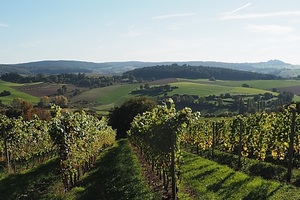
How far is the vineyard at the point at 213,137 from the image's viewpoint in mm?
17125

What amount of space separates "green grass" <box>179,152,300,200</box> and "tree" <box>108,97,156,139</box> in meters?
59.7

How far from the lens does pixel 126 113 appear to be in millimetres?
84000

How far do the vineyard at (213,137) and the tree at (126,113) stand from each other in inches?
1594

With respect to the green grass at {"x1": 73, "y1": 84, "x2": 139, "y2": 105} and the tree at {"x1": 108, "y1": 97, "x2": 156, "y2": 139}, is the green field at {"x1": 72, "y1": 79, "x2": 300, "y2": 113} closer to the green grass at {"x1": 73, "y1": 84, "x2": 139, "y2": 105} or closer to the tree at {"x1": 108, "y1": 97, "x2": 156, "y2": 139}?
the green grass at {"x1": 73, "y1": 84, "x2": 139, "y2": 105}

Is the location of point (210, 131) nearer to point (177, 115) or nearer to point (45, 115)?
point (177, 115)

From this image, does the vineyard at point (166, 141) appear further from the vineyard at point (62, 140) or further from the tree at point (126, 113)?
the tree at point (126, 113)

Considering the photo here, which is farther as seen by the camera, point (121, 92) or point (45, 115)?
point (121, 92)

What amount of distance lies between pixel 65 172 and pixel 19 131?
10916mm

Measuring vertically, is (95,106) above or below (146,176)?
below

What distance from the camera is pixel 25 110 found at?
84000mm

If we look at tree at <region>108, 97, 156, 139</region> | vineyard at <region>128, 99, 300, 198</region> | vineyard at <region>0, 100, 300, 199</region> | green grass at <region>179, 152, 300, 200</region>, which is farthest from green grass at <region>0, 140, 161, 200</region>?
tree at <region>108, 97, 156, 139</region>

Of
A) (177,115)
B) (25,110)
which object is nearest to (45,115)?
(25,110)

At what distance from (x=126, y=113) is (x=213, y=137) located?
54.1 meters

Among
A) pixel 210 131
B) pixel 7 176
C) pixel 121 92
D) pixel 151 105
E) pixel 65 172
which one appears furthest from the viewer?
pixel 121 92
